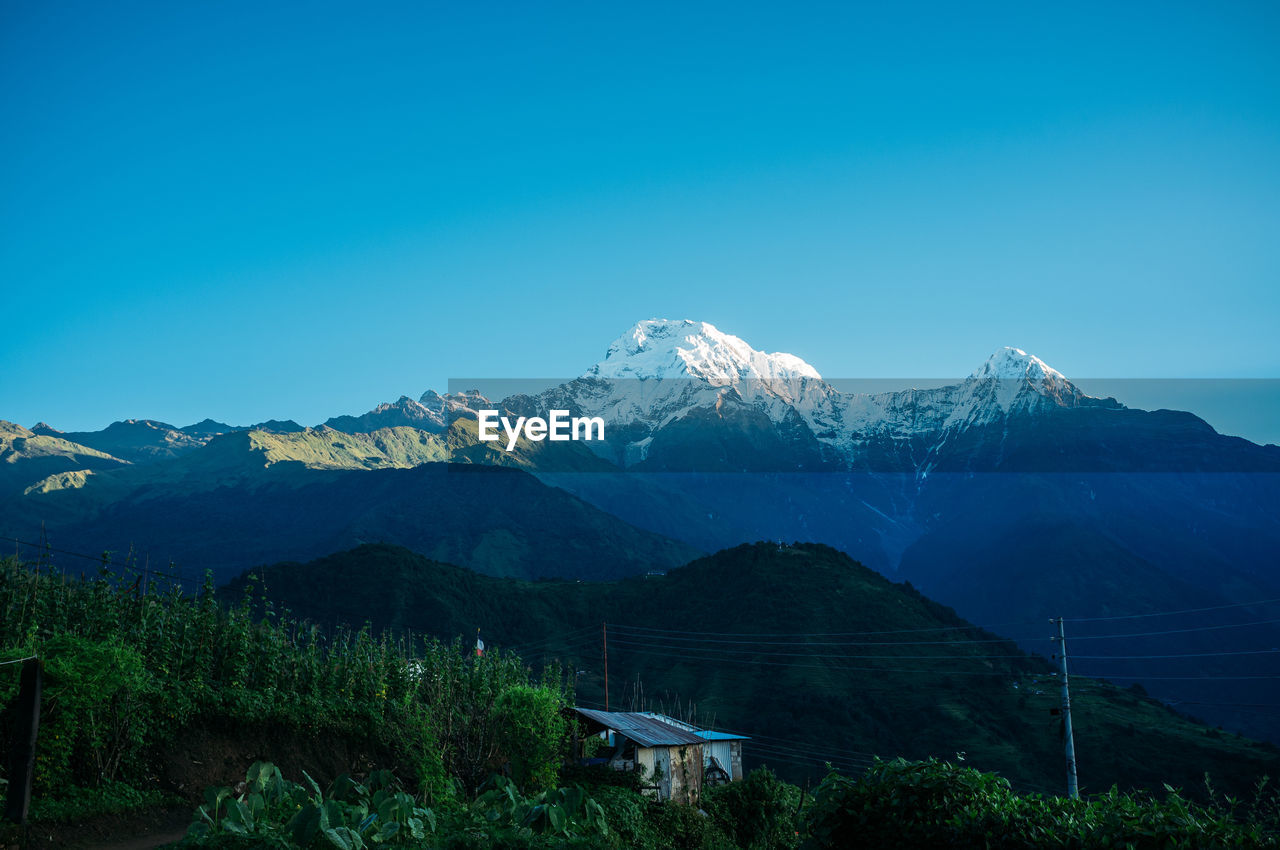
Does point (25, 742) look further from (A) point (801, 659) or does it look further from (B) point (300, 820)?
(A) point (801, 659)

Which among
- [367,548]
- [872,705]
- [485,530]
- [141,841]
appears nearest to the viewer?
[141,841]

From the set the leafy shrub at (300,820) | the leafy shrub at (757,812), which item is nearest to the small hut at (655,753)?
the leafy shrub at (757,812)

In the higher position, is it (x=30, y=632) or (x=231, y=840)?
(x=30, y=632)

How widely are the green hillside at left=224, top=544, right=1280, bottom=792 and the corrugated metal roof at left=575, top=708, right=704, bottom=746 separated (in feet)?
110

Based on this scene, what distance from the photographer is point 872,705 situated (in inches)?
3103

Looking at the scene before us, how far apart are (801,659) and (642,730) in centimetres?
5836

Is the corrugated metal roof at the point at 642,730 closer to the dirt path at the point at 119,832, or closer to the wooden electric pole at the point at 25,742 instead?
the dirt path at the point at 119,832

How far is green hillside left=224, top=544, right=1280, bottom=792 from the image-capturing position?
68.5 m

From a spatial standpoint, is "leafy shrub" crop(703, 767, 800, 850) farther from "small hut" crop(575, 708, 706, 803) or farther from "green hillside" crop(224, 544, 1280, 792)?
"green hillside" crop(224, 544, 1280, 792)

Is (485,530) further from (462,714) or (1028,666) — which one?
(462,714)

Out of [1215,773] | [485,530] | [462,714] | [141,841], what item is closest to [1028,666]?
[1215,773]

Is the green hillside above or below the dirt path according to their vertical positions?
below

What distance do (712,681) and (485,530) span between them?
331 feet

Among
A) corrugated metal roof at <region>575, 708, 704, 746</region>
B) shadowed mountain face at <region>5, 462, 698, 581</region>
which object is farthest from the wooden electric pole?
shadowed mountain face at <region>5, 462, 698, 581</region>
